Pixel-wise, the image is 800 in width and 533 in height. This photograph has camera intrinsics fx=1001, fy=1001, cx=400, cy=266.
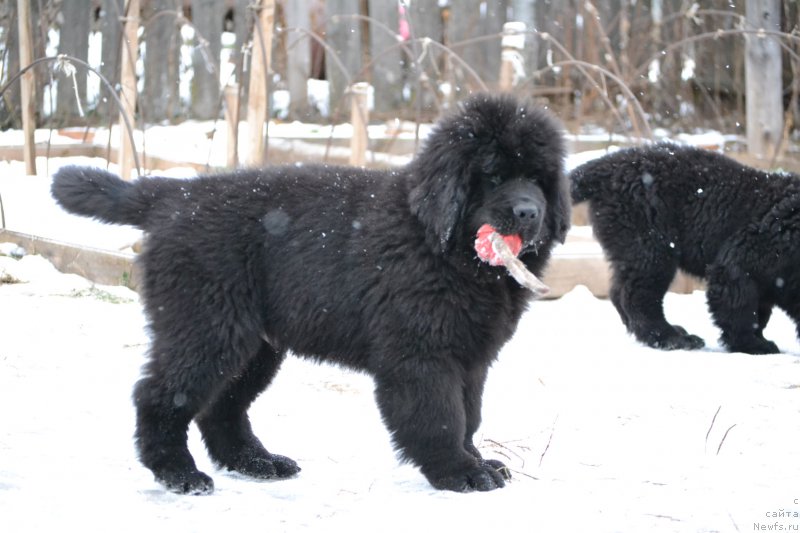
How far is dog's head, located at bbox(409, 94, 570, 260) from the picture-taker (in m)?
3.59

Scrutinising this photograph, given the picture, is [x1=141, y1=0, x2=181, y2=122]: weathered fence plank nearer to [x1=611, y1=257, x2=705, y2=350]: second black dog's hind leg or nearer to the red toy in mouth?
[x1=611, y1=257, x2=705, y2=350]: second black dog's hind leg

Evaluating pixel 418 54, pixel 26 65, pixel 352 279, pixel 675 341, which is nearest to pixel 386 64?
pixel 418 54

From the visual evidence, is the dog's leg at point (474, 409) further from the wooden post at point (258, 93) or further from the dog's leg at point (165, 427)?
the wooden post at point (258, 93)

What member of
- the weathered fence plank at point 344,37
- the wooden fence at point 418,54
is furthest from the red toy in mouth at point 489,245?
the weathered fence plank at point 344,37

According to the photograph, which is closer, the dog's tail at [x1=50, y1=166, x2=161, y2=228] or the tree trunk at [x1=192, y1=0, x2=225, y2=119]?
the dog's tail at [x1=50, y1=166, x2=161, y2=228]

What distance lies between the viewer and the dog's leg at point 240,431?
3.77 m

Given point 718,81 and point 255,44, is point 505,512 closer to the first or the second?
point 255,44

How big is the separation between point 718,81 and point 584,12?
188 cm

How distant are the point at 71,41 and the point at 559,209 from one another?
9.74 m

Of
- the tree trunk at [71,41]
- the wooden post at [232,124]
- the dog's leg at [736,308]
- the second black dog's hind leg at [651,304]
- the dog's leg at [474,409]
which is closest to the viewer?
the dog's leg at [474,409]

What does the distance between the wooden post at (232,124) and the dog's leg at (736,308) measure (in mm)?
3530

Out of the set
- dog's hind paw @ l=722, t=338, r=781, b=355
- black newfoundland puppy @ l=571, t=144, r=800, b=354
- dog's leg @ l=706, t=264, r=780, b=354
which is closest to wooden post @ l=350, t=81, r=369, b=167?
black newfoundland puppy @ l=571, t=144, r=800, b=354

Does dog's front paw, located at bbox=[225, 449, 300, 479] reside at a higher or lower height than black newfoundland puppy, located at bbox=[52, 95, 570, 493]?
lower

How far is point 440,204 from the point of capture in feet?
11.8
